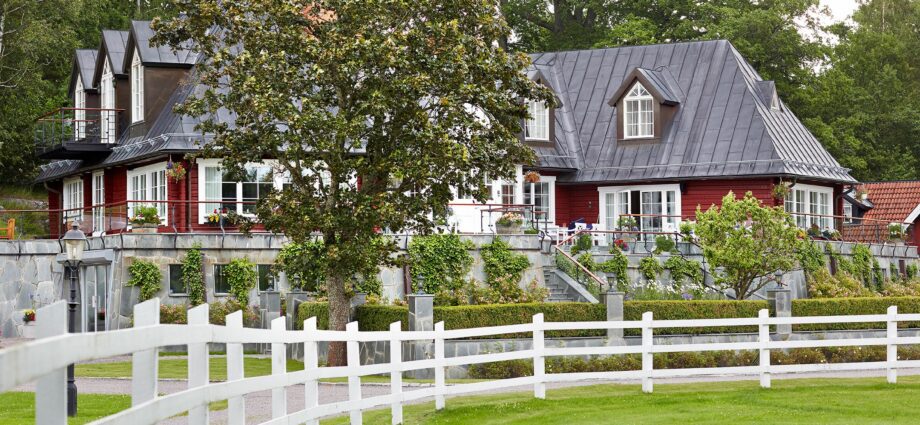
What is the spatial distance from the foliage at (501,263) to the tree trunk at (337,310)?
6.95 metres

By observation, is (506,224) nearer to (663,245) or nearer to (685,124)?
(663,245)

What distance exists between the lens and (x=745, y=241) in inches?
1262

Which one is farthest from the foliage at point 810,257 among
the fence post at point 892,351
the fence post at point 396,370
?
the fence post at point 396,370

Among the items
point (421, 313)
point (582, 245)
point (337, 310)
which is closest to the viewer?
point (421, 313)

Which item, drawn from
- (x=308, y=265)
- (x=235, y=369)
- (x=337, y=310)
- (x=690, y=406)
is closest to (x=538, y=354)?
(x=690, y=406)

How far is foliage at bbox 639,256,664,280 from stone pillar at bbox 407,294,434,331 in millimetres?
11146

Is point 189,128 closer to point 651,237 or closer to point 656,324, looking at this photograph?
point 651,237

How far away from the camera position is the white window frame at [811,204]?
4038 centimetres

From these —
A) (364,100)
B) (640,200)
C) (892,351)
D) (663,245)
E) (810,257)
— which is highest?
(364,100)

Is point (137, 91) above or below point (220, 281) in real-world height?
above

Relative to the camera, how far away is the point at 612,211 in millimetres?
42188

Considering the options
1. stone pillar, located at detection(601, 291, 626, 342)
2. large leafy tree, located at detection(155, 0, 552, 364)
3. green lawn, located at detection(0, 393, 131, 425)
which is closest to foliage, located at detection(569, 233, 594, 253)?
stone pillar, located at detection(601, 291, 626, 342)

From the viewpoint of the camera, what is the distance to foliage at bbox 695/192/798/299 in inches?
1260

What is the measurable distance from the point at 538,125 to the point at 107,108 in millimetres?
13524
